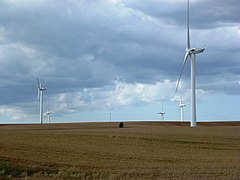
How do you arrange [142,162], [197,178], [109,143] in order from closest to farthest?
[197,178] → [142,162] → [109,143]

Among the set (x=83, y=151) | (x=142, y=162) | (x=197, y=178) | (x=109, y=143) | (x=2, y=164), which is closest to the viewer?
(x=197, y=178)

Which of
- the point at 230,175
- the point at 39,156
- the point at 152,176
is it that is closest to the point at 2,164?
the point at 39,156

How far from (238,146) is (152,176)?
76.8ft

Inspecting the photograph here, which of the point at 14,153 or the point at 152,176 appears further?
the point at 14,153

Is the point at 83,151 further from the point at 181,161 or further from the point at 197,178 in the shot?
the point at 197,178

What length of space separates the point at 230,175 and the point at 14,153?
17592 millimetres

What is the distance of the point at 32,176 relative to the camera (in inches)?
1090

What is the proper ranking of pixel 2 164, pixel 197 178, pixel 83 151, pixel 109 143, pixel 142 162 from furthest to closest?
pixel 109 143 → pixel 83 151 → pixel 142 162 → pixel 2 164 → pixel 197 178

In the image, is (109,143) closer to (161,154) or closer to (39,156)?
(161,154)

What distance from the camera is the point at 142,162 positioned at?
114ft

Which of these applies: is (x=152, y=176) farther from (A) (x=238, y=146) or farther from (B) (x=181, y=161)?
(A) (x=238, y=146)

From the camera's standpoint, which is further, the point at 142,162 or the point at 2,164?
the point at 142,162

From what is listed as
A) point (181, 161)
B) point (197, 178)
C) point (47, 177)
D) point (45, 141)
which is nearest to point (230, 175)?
point (197, 178)

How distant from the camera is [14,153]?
36250 mm
